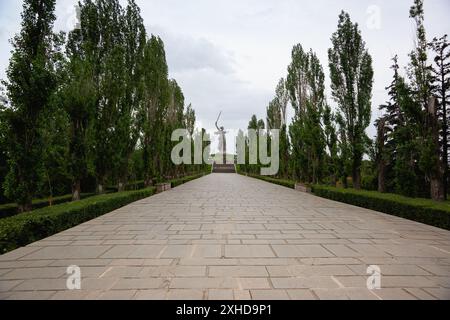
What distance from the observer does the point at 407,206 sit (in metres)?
7.25

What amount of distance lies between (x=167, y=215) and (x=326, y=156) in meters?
12.2

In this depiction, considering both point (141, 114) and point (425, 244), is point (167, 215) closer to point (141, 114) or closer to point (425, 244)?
point (425, 244)

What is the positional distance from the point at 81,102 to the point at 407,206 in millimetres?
12994

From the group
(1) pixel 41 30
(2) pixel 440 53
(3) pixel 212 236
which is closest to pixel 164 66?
(1) pixel 41 30

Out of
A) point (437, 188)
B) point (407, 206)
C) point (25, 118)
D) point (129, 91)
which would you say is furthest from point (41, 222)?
point (437, 188)

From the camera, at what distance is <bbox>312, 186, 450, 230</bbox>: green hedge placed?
6182mm

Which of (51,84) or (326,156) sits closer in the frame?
(51,84)

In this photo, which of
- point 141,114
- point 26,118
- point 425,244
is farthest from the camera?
point 141,114

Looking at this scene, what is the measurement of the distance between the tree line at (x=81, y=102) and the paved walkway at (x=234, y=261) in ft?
10.6

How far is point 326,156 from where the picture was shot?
15688 millimetres

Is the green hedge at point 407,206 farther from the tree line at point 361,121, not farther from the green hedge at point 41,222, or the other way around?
the green hedge at point 41,222

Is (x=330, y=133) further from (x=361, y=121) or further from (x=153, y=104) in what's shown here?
(x=153, y=104)
